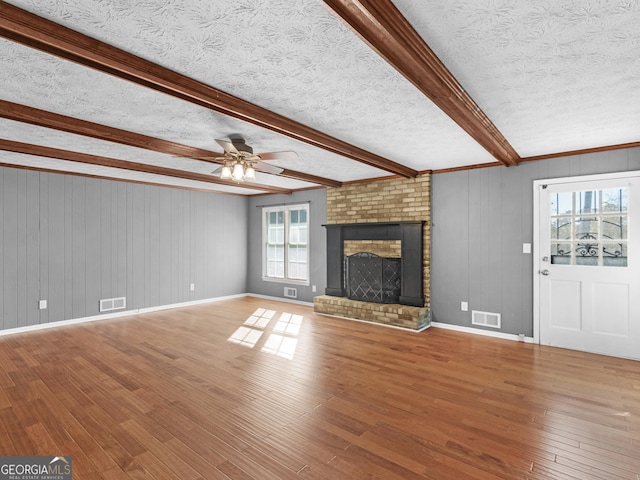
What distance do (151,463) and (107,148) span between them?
3.44 meters

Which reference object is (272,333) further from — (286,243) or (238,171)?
(286,243)

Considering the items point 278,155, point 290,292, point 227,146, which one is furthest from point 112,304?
point 278,155

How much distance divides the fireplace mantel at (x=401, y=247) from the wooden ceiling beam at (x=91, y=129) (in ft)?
9.19

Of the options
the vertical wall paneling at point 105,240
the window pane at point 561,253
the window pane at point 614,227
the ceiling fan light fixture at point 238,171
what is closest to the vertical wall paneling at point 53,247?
the vertical wall paneling at point 105,240

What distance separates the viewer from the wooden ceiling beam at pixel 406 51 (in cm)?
152

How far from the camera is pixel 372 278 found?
5781 millimetres

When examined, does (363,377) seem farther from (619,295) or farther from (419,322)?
(619,295)

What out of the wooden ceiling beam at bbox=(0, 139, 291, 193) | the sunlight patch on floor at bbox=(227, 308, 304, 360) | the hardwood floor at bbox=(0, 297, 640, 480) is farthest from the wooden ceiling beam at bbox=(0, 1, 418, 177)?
the wooden ceiling beam at bbox=(0, 139, 291, 193)

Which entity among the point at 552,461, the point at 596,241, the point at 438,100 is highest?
the point at 438,100

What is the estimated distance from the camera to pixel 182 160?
4.57 metres

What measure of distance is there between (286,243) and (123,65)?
18.2 feet

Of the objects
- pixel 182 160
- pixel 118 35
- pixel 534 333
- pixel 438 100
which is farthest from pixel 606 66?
pixel 182 160

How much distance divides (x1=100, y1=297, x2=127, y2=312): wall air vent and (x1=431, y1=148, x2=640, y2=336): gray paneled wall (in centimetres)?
531

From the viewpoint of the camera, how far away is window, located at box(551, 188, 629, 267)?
389 cm
